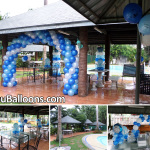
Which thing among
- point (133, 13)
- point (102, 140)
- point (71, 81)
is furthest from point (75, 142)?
point (133, 13)

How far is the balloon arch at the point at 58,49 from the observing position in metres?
7.58

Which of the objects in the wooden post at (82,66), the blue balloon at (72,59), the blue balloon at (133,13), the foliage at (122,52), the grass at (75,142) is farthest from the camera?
the foliage at (122,52)

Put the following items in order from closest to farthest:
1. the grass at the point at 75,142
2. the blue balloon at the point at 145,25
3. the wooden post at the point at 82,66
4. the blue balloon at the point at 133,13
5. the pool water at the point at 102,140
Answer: the blue balloon at the point at 145,25 → the blue balloon at the point at 133,13 → the wooden post at the point at 82,66 → the grass at the point at 75,142 → the pool water at the point at 102,140

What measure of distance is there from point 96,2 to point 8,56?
5.73 metres

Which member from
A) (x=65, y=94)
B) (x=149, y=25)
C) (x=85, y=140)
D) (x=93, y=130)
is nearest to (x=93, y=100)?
(x=65, y=94)

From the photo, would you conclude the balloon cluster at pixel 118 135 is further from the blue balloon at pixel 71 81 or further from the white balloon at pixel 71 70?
the white balloon at pixel 71 70

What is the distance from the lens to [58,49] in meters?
8.02

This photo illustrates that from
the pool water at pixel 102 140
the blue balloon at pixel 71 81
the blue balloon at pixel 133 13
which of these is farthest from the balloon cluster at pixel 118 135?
the pool water at pixel 102 140

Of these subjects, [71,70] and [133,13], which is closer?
[133,13]

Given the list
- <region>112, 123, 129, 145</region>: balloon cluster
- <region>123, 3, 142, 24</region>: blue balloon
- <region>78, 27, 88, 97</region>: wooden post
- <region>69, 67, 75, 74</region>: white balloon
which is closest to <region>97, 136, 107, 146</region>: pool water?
<region>112, 123, 129, 145</region>: balloon cluster

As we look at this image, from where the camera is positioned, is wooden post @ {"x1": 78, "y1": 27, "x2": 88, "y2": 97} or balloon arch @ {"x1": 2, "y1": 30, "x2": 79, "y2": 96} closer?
wooden post @ {"x1": 78, "y1": 27, "x2": 88, "y2": 97}

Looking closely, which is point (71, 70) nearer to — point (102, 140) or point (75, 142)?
point (75, 142)

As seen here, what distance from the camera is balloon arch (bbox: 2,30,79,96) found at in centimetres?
758

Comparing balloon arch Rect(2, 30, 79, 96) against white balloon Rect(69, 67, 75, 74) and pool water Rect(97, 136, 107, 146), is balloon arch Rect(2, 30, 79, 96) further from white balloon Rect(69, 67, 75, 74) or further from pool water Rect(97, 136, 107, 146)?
pool water Rect(97, 136, 107, 146)
